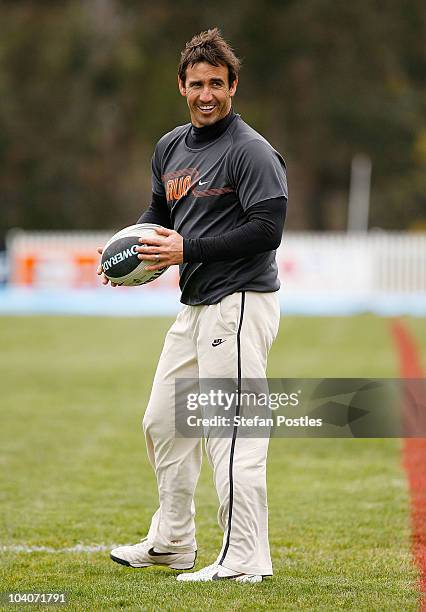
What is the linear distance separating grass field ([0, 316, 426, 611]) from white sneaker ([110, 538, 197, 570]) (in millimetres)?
52

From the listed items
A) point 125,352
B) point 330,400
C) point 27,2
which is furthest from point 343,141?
point 330,400

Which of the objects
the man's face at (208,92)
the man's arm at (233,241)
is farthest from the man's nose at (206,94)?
the man's arm at (233,241)

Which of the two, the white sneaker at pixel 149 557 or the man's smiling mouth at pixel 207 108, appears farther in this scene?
the white sneaker at pixel 149 557

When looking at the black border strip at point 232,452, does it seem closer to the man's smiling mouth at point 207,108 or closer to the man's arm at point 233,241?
the man's arm at point 233,241

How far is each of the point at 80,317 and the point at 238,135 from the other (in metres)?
16.5

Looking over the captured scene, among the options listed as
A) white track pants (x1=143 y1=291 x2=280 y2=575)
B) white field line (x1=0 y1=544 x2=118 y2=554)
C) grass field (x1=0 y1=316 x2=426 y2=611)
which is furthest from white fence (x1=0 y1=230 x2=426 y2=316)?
white track pants (x1=143 y1=291 x2=280 y2=575)

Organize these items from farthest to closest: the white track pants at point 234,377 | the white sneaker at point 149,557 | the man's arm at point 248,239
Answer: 1. the white sneaker at point 149,557
2. the white track pants at point 234,377
3. the man's arm at point 248,239

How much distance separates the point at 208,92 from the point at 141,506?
8.93ft

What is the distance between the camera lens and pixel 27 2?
42.4m

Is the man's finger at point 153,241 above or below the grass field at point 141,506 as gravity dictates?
above

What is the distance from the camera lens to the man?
13.6ft

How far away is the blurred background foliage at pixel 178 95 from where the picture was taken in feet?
129

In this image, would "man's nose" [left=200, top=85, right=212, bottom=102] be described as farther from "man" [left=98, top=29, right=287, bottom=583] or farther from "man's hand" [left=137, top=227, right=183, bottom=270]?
"man's hand" [left=137, top=227, right=183, bottom=270]

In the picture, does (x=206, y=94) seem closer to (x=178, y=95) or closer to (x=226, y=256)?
(x=226, y=256)
